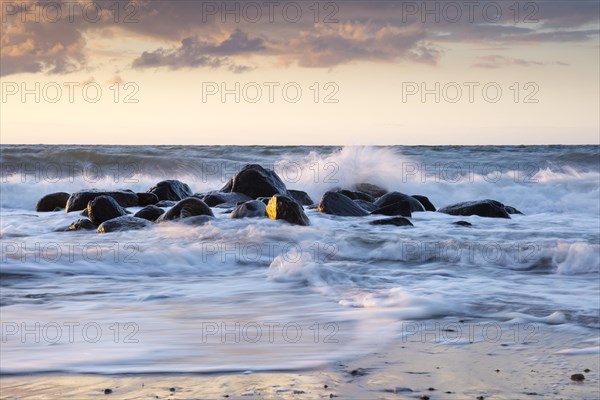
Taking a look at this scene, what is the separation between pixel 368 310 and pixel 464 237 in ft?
14.8

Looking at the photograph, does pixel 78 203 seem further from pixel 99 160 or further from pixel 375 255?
pixel 99 160

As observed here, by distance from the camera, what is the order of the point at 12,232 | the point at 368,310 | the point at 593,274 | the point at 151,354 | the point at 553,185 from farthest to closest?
the point at 553,185 < the point at 12,232 < the point at 593,274 < the point at 368,310 < the point at 151,354

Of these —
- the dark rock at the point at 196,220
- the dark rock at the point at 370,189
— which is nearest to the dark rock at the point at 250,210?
the dark rock at the point at 196,220

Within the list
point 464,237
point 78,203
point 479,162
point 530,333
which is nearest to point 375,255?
point 464,237

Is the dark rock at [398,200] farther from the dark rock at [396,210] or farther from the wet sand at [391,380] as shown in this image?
the wet sand at [391,380]

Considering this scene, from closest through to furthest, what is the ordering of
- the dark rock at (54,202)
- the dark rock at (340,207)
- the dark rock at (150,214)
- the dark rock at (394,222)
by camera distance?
the dark rock at (394,222), the dark rock at (150,214), the dark rock at (340,207), the dark rock at (54,202)

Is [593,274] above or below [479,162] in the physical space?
below

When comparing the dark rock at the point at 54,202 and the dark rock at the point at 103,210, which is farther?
the dark rock at the point at 54,202

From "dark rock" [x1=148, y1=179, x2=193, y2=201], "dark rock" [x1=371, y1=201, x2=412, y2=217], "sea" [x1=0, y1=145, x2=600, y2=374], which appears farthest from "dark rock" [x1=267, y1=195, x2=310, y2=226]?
"dark rock" [x1=148, y1=179, x2=193, y2=201]

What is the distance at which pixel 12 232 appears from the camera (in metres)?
10.4

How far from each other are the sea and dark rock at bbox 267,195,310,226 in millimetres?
198

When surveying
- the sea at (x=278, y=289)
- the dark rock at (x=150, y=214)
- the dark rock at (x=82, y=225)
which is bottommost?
the sea at (x=278, y=289)

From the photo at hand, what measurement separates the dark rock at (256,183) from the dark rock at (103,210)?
2782mm

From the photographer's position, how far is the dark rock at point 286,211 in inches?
393
